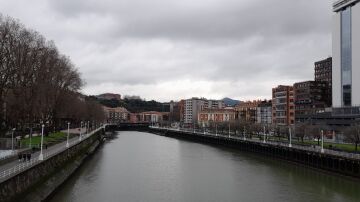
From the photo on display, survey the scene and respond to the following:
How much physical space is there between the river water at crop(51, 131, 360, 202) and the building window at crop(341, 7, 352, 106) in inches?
2014

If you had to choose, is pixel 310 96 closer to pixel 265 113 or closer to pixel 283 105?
pixel 283 105

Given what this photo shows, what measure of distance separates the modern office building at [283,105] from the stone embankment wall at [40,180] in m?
115

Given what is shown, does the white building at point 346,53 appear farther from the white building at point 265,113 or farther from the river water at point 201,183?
the white building at point 265,113

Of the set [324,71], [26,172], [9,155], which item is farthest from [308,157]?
[324,71]

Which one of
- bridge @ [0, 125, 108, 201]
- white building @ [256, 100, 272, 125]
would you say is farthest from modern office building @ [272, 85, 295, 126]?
bridge @ [0, 125, 108, 201]

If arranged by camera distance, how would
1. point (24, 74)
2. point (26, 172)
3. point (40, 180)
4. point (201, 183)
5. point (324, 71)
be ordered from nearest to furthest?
point (26, 172)
point (40, 180)
point (201, 183)
point (24, 74)
point (324, 71)

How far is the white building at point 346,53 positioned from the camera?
4262 inches

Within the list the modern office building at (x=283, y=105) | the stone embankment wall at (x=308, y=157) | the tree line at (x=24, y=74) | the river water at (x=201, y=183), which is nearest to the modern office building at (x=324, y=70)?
the modern office building at (x=283, y=105)

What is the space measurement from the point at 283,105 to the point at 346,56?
178 feet

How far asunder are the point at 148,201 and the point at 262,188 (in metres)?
13.1

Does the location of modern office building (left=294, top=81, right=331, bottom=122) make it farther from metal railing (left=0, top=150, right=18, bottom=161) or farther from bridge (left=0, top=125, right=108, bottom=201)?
metal railing (left=0, top=150, right=18, bottom=161)

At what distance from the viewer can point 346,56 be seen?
367ft

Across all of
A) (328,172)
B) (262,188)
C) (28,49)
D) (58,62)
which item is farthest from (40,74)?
(328,172)

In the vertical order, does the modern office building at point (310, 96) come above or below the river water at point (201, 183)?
above
